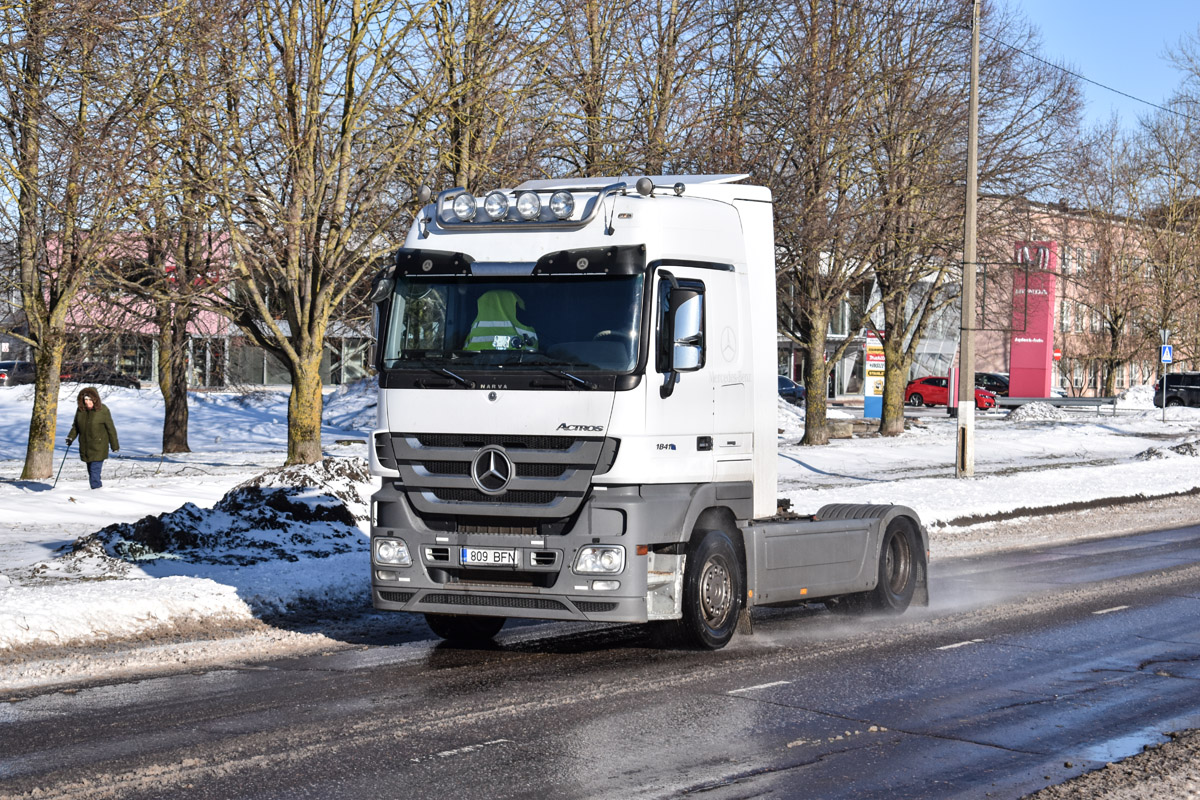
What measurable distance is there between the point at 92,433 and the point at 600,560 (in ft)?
45.9

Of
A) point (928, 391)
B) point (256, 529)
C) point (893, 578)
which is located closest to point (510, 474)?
point (893, 578)

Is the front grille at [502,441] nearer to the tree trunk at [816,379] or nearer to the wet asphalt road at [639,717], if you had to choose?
the wet asphalt road at [639,717]

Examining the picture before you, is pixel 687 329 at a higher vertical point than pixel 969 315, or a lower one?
lower

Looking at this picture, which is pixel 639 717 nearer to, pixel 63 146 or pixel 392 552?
pixel 392 552

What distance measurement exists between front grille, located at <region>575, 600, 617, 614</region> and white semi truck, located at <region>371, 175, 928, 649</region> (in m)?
0.01

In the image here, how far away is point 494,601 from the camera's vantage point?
9.05m

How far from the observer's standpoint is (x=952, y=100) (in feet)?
106

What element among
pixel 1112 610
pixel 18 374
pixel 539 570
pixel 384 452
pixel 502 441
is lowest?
pixel 1112 610

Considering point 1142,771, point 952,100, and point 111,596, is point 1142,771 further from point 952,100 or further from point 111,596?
point 952,100

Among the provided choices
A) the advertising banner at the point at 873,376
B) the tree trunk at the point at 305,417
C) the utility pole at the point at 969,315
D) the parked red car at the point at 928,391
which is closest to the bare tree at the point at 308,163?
the tree trunk at the point at 305,417

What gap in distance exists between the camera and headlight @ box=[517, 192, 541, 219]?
9.33 m

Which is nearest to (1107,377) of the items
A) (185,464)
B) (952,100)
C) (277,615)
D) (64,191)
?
(952,100)

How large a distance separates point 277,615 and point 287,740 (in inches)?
180

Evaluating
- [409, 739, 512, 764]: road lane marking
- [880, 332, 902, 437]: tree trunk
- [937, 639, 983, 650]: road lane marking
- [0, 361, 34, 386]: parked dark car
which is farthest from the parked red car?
[409, 739, 512, 764]: road lane marking
